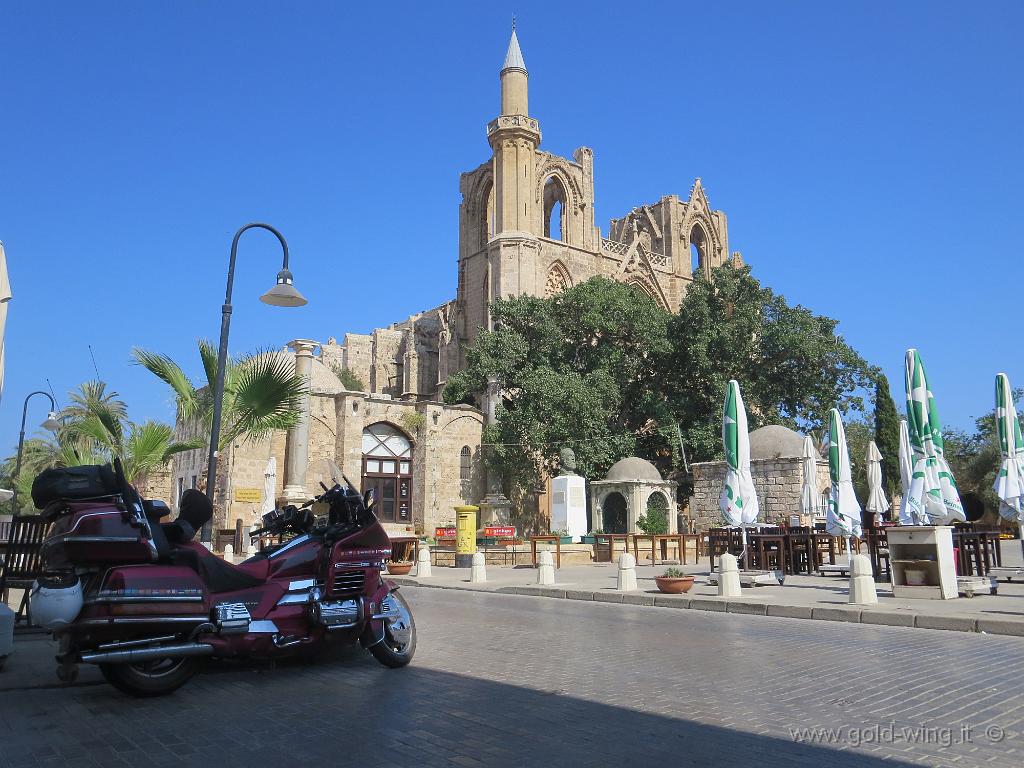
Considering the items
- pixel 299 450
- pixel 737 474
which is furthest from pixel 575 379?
pixel 737 474

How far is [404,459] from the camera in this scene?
116ft

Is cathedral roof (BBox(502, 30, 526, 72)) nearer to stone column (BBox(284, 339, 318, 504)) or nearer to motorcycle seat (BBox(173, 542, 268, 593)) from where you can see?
stone column (BBox(284, 339, 318, 504))

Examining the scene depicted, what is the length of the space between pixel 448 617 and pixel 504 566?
1177cm

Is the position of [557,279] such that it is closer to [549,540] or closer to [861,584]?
[549,540]

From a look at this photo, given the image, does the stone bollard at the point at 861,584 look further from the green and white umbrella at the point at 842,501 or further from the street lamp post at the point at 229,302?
the street lamp post at the point at 229,302

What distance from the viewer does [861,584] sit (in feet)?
33.1

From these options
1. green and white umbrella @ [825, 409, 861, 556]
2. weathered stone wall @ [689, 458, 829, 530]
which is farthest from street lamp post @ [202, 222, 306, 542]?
weathered stone wall @ [689, 458, 829, 530]

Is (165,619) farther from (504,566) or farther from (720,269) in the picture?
(720,269)

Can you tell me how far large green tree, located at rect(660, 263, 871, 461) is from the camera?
32875 mm

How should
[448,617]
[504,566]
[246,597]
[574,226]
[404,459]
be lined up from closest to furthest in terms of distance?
[246,597] < [448,617] < [504,566] < [404,459] < [574,226]

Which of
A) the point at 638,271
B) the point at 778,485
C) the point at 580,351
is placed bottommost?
the point at 778,485

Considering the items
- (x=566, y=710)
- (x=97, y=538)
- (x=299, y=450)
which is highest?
(x=299, y=450)

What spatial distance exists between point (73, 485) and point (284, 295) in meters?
5.85

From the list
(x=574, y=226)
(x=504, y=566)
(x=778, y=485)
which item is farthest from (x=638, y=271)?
(x=504, y=566)
